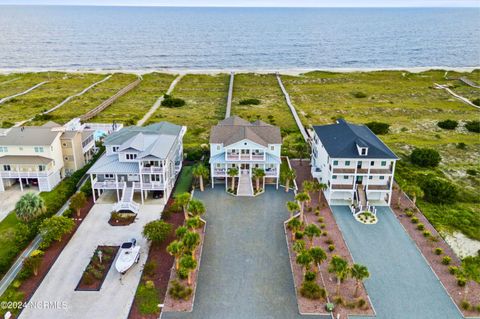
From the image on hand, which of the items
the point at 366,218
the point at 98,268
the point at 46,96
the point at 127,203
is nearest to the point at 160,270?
the point at 98,268

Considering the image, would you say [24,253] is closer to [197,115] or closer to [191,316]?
[191,316]

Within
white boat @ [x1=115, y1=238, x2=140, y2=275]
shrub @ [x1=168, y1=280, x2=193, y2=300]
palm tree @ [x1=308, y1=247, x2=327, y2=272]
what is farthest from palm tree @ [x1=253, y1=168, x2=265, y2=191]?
shrub @ [x1=168, y1=280, x2=193, y2=300]

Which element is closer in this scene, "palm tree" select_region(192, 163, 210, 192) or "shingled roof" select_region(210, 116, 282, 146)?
"palm tree" select_region(192, 163, 210, 192)

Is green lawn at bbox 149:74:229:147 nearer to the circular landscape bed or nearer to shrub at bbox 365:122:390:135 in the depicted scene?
shrub at bbox 365:122:390:135

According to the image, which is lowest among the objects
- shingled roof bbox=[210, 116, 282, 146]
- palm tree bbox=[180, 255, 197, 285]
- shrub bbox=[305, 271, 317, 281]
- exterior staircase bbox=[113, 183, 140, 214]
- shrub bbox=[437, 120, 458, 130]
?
shrub bbox=[305, 271, 317, 281]

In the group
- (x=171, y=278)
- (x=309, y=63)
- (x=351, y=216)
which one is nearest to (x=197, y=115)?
(x=351, y=216)

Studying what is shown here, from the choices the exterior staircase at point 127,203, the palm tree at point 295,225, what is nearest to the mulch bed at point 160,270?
the exterior staircase at point 127,203

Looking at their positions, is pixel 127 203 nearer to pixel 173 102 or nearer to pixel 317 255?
pixel 317 255
